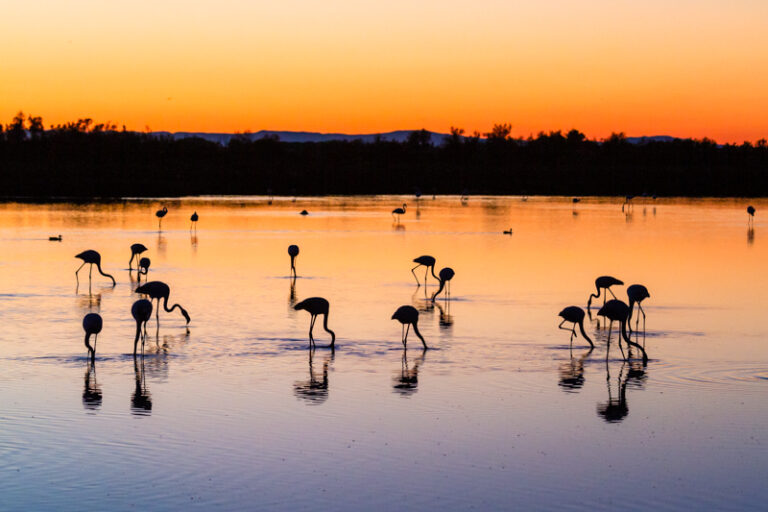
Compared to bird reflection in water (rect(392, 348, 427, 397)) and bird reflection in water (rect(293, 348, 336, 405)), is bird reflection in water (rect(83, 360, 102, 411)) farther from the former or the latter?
bird reflection in water (rect(392, 348, 427, 397))

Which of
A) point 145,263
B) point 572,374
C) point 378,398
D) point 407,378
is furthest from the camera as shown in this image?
point 145,263

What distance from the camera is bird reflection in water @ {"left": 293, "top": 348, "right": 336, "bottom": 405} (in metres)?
11.7

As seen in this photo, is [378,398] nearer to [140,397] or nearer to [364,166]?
[140,397]

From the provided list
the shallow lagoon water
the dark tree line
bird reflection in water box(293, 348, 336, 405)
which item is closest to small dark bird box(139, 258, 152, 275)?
the shallow lagoon water

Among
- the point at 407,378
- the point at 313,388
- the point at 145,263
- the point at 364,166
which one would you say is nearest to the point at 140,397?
the point at 313,388

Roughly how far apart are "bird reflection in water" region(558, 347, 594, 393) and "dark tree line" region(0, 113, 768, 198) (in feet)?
232

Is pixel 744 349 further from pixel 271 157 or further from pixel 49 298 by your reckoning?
pixel 271 157

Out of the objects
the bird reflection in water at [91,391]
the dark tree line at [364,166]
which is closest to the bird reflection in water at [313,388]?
the bird reflection in water at [91,391]

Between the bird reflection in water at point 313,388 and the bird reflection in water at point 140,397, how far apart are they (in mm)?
1696

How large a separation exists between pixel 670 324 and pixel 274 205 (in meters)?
53.3

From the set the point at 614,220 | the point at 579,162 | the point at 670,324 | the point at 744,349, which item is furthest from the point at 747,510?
the point at 579,162

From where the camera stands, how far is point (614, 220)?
53.2 metres

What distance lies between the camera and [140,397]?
38.3ft

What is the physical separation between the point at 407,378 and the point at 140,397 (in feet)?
10.8
